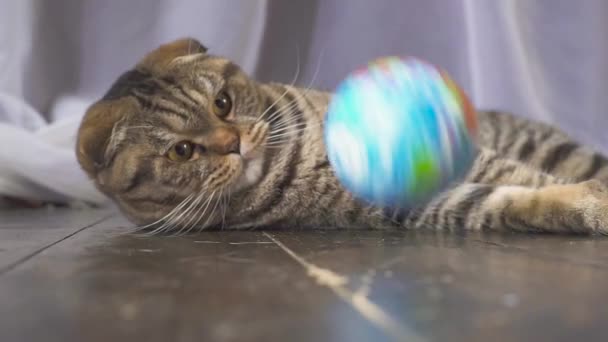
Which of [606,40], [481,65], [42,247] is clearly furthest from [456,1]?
[42,247]

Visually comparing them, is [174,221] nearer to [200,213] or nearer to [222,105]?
[200,213]

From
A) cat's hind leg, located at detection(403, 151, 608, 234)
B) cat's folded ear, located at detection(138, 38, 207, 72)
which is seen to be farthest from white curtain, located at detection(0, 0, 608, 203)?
cat's hind leg, located at detection(403, 151, 608, 234)

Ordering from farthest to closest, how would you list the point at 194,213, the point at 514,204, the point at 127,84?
the point at 127,84
the point at 194,213
the point at 514,204

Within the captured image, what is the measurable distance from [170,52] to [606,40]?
1.74 m

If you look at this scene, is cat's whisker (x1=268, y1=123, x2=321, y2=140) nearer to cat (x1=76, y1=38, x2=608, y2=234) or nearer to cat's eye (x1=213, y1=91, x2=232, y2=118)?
cat (x1=76, y1=38, x2=608, y2=234)

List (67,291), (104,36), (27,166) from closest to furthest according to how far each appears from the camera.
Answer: (67,291) → (27,166) → (104,36)

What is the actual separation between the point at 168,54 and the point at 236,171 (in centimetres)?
43

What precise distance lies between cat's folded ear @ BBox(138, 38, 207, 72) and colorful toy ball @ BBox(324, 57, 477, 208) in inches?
23.4

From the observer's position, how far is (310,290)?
71cm

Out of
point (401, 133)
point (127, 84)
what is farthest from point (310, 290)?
point (127, 84)

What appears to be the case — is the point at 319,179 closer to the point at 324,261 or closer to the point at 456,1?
the point at 324,261

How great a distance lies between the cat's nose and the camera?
4.19 ft

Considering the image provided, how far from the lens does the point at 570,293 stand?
2.19 feet

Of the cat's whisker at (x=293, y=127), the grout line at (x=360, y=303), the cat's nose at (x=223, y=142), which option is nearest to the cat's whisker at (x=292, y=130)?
the cat's whisker at (x=293, y=127)
